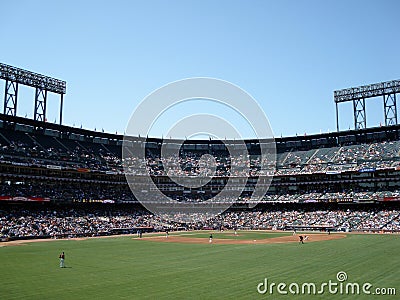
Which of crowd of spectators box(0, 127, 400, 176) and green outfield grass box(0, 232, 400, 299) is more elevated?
crowd of spectators box(0, 127, 400, 176)

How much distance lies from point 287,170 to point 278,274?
62.3 m

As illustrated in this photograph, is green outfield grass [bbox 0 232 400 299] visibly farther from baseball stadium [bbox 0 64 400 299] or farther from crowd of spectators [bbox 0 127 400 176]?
crowd of spectators [bbox 0 127 400 176]

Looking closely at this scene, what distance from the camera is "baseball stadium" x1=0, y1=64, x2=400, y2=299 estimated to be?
23344 millimetres

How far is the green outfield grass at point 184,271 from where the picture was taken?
67.4 ft

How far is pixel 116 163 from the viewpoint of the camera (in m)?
84.9

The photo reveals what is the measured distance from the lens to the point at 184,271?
89.8ft

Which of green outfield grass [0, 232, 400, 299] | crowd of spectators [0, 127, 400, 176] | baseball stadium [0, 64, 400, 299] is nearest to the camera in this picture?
green outfield grass [0, 232, 400, 299]

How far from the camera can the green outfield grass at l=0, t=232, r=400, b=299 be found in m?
20.5

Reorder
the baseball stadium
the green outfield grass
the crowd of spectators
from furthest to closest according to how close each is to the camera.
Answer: the crowd of spectators
the baseball stadium
the green outfield grass

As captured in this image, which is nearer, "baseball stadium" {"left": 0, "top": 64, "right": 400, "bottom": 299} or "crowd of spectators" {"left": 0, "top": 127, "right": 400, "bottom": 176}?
"baseball stadium" {"left": 0, "top": 64, "right": 400, "bottom": 299}

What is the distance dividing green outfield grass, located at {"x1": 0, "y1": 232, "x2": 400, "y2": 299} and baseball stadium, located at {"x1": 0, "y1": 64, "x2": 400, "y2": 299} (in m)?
0.11

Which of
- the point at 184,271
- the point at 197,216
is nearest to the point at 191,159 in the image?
the point at 197,216

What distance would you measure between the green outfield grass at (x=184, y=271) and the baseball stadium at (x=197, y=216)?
11cm

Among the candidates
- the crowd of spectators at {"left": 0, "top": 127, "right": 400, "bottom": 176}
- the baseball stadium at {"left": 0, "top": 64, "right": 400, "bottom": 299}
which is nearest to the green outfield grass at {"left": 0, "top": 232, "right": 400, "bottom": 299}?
the baseball stadium at {"left": 0, "top": 64, "right": 400, "bottom": 299}
